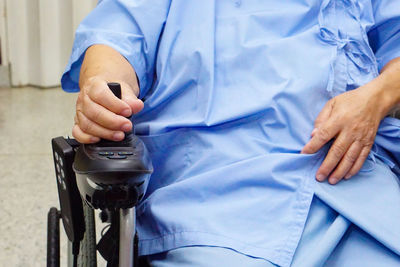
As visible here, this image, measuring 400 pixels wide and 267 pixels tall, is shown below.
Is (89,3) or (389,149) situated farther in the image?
(89,3)

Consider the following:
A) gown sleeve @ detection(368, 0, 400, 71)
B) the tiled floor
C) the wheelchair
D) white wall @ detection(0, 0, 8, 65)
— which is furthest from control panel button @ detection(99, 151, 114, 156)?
white wall @ detection(0, 0, 8, 65)

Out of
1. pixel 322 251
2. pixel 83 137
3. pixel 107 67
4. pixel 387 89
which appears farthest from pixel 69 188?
pixel 387 89

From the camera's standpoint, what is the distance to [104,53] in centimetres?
84

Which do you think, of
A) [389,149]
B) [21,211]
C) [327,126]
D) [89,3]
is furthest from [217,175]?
[89,3]

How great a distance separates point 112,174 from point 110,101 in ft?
0.38

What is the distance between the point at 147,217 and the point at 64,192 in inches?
4.9

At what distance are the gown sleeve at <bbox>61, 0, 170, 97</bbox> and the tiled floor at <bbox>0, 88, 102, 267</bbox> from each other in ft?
2.47

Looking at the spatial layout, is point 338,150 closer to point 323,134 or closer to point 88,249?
point 323,134

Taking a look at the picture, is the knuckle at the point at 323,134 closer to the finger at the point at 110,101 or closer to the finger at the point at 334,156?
the finger at the point at 334,156

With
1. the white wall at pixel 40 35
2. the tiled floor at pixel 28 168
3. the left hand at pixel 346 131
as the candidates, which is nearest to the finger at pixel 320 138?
the left hand at pixel 346 131

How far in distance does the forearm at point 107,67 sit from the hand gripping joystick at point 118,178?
0.17 meters

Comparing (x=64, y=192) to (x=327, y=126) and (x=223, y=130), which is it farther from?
(x=327, y=126)

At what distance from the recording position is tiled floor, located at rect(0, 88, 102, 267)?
150cm

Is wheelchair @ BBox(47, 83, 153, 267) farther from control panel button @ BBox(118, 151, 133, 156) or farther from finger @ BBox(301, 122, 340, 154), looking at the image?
finger @ BBox(301, 122, 340, 154)
